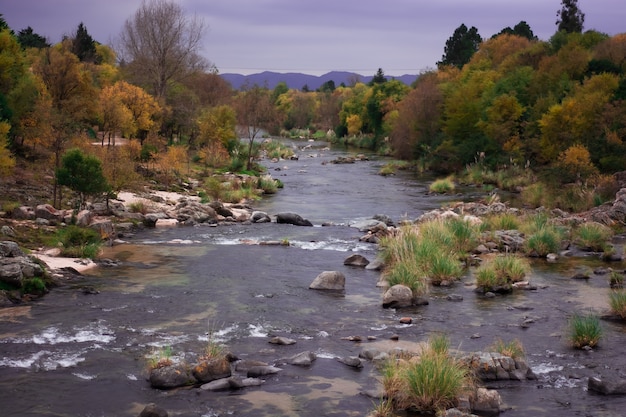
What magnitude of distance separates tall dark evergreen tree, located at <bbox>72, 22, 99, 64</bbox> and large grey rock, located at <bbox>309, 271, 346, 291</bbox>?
66.1 m

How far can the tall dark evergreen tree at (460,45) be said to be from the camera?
337 feet

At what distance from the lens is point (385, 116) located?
9112cm

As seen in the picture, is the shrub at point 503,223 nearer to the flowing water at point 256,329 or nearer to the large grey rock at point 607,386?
the flowing water at point 256,329

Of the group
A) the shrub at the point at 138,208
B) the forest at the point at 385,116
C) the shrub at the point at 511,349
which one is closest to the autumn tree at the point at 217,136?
the forest at the point at 385,116

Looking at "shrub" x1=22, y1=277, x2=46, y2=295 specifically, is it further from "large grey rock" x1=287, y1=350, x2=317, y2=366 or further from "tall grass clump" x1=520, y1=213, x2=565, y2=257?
"tall grass clump" x1=520, y1=213, x2=565, y2=257

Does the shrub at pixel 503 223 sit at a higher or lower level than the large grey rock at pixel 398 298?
higher

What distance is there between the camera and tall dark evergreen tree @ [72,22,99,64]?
263ft

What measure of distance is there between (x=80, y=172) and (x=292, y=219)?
10.7 meters

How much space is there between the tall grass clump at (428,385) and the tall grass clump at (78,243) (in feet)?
50.4

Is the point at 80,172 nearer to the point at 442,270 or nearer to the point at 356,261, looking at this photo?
the point at 356,261

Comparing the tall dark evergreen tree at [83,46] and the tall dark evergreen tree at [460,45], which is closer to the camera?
the tall dark evergreen tree at [83,46]

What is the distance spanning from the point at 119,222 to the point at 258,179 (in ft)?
56.3

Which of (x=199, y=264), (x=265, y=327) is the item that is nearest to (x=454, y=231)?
(x=199, y=264)

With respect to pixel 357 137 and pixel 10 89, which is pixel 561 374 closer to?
pixel 10 89
